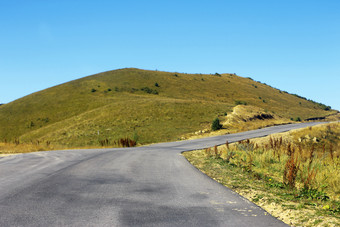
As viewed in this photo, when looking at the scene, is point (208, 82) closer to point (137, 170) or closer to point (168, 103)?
point (168, 103)

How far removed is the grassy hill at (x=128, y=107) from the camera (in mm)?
46781

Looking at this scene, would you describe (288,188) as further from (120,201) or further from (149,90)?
(149,90)

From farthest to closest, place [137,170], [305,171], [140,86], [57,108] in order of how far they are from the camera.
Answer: [140,86] < [57,108] < [137,170] < [305,171]

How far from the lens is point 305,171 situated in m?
10.3

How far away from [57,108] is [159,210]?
74.4m

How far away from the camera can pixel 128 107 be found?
199ft

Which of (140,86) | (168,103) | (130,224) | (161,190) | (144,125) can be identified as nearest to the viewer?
(130,224)

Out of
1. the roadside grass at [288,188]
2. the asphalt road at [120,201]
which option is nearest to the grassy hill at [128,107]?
the roadside grass at [288,188]

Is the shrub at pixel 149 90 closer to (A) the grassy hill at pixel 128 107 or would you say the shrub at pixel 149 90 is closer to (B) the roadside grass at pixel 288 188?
(A) the grassy hill at pixel 128 107

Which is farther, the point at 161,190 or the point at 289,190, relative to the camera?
the point at 289,190

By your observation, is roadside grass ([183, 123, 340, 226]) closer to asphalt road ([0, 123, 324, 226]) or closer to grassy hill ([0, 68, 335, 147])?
asphalt road ([0, 123, 324, 226])

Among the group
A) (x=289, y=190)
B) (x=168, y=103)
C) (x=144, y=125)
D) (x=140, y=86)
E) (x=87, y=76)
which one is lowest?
(x=289, y=190)

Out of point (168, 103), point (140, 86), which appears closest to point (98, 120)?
point (168, 103)

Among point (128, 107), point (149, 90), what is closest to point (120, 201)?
point (128, 107)
